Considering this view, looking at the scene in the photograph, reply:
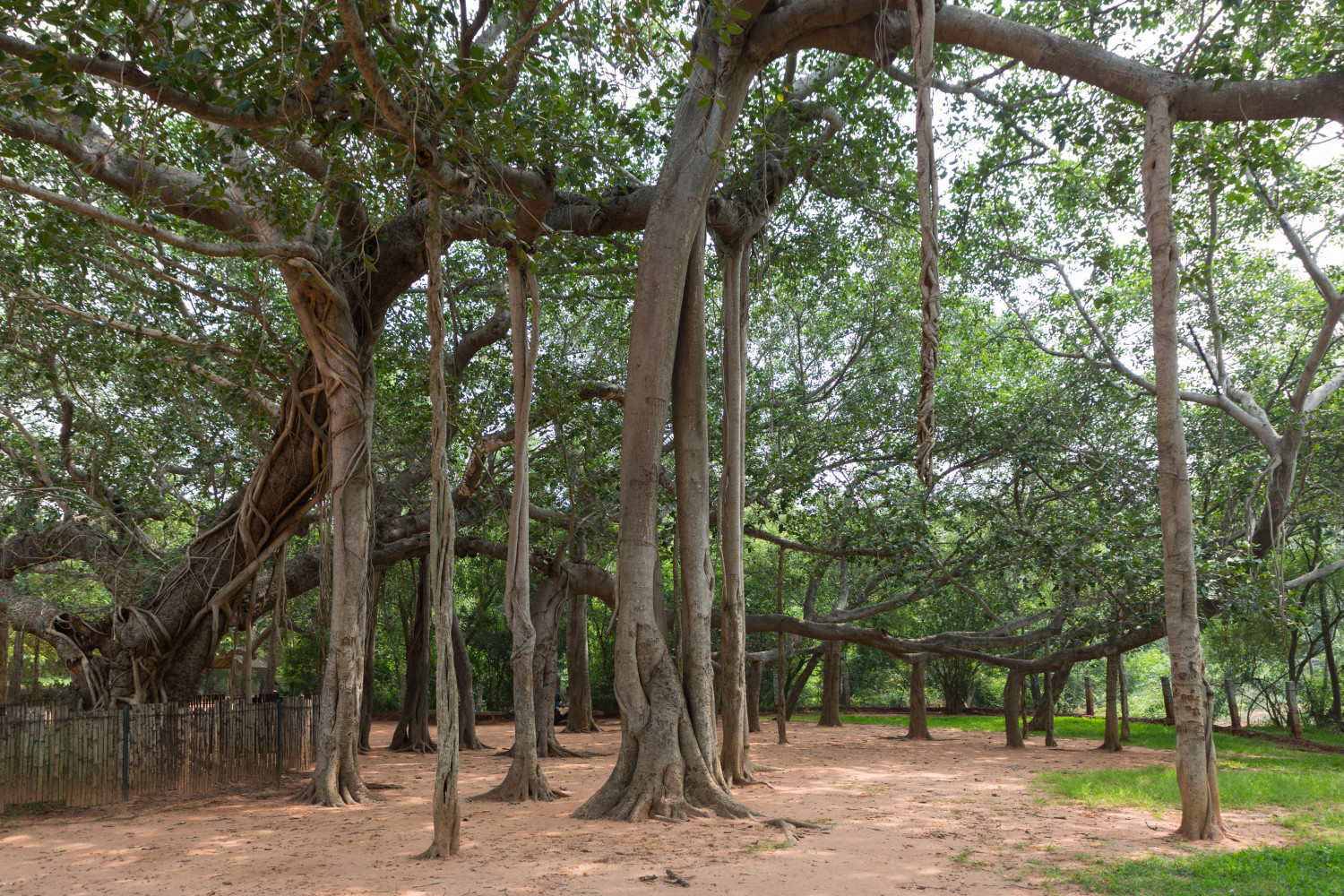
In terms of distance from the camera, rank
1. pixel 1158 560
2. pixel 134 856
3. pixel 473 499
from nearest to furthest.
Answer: pixel 134 856, pixel 1158 560, pixel 473 499

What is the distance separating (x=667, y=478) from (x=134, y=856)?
7423mm

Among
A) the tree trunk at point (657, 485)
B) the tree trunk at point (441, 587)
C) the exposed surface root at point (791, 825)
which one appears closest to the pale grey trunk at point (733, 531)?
the tree trunk at point (657, 485)

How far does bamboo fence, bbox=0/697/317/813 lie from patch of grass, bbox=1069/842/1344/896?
308 inches

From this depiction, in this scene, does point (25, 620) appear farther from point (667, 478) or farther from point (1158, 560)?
point (1158, 560)

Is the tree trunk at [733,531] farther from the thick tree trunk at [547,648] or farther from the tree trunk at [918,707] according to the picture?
the tree trunk at [918,707]

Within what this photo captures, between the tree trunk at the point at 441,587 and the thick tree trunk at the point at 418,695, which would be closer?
the tree trunk at the point at 441,587

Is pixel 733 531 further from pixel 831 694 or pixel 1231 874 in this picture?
pixel 831 694

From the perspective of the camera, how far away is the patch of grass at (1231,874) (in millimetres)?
4215

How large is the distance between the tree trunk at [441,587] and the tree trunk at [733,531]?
283cm

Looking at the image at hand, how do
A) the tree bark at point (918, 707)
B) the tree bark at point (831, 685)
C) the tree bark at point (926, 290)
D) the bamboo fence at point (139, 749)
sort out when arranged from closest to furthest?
the tree bark at point (926, 290) < the bamboo fence at point (139, 749) < the tree bark at point (918, 707) < the tree bark at point (831, 685)

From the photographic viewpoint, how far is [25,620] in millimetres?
9078

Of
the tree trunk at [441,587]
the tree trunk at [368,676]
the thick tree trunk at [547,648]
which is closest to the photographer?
the tree trunk at [441,587]

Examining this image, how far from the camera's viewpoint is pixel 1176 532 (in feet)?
19.3

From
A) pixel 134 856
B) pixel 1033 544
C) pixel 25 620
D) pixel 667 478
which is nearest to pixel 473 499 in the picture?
pixel 667 478
